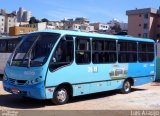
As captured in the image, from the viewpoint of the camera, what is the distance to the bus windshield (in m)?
11.2

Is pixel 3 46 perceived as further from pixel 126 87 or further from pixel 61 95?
Answer: pixel 61 95

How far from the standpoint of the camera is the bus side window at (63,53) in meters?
11.4

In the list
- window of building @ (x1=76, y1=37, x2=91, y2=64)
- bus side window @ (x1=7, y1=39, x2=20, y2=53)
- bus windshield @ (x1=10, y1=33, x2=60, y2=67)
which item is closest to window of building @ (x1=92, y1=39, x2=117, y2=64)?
window of building @ (x1=76, y1=37, x2=91, y2=64)

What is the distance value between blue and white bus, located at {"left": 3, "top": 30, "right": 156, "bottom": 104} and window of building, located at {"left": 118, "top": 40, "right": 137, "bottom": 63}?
9 centimetres

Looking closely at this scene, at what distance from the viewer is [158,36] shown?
318ft

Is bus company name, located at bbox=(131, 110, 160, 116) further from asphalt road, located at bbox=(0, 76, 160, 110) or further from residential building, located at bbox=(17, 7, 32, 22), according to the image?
residential building, located at bbox=(17, 7, 32, 22)

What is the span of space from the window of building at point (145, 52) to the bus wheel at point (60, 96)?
5903mm

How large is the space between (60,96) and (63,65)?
103 cm

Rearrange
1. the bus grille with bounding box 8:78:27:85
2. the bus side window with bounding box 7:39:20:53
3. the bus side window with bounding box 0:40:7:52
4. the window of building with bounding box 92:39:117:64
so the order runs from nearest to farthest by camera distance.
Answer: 1. the bus grille with bounding box 8:78:27:85
2. the window of building with bounding box 92:39:117:64
3. the bus side window with bounding box 7:39:20:53
4. the bus side window with bounding box 0:40:7:52

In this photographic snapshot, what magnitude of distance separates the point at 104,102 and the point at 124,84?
3008mm

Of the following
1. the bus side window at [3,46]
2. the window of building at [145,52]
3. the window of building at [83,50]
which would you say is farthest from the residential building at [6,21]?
→ the window of building at [83,50]

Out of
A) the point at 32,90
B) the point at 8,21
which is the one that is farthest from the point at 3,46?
the point at 8,21

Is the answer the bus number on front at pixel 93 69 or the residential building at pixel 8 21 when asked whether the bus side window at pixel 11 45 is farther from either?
the residential building at pixel 8 21

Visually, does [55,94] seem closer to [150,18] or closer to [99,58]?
[99,58]
